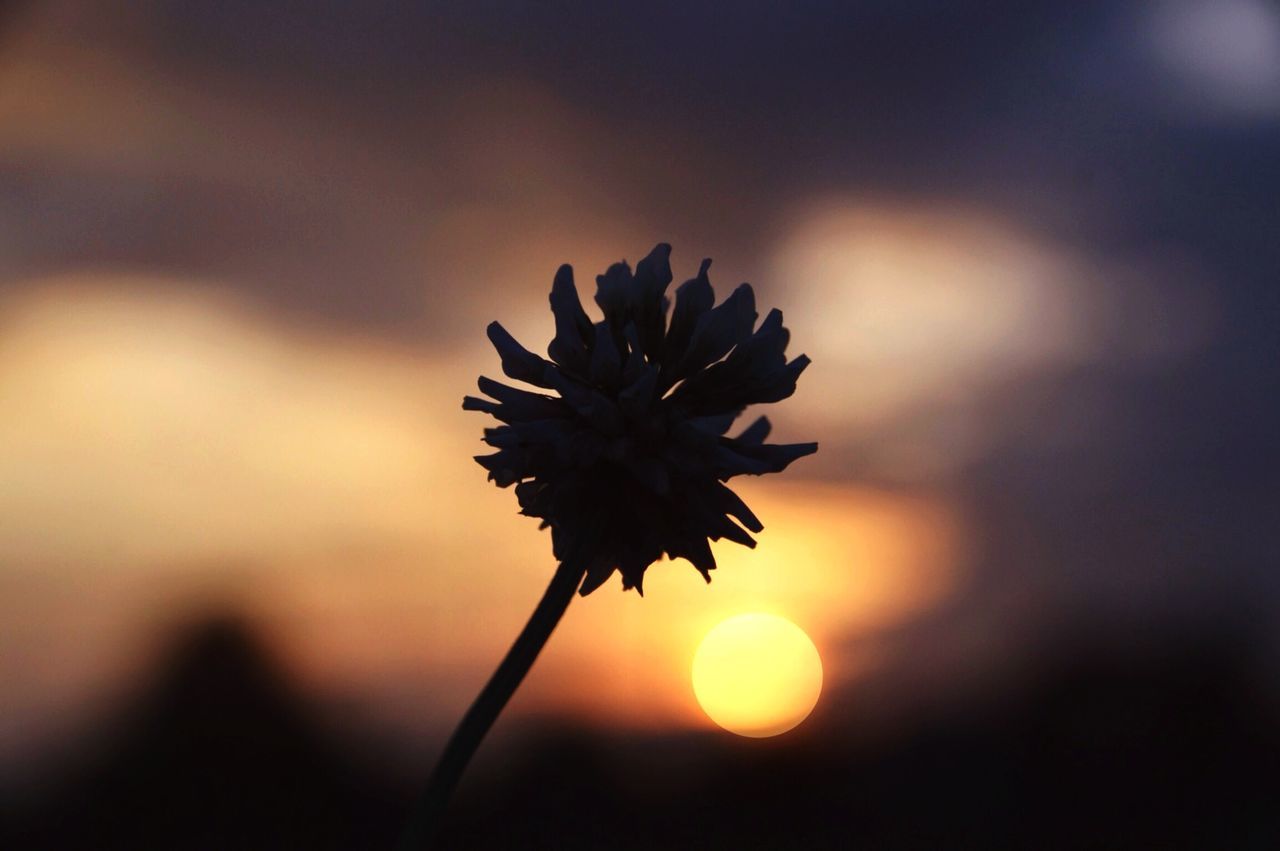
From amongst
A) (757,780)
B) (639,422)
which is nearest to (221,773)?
(757,780)

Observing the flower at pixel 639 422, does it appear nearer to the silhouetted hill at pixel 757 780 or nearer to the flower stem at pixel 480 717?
the flower stem at pixel 480 717

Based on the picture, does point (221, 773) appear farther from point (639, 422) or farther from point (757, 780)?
point (639, 422)

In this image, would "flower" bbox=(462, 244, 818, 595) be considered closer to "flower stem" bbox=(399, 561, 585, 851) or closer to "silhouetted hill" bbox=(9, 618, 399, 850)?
"flower stem" bbox=(399, 561, 585, 851)

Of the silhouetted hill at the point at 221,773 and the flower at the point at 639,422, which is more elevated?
the flower at the point at 639,422

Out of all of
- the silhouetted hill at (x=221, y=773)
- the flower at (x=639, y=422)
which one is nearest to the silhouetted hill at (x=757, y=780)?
the silhouetted hill at (x=221, y=773)

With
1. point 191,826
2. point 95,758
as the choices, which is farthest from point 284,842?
point 95,758

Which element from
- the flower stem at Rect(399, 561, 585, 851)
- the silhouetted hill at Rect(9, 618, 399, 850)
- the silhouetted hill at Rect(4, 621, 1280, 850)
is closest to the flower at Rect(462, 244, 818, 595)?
the flower stem at Rect(399, 561, 585, 851)

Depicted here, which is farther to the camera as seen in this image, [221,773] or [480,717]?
[221,773]
